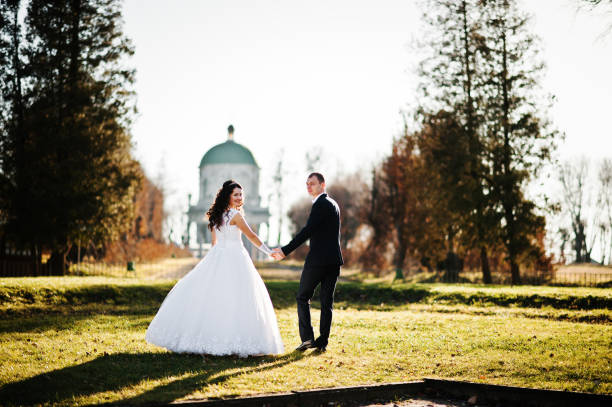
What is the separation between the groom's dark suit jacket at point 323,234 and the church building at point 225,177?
2270 inches

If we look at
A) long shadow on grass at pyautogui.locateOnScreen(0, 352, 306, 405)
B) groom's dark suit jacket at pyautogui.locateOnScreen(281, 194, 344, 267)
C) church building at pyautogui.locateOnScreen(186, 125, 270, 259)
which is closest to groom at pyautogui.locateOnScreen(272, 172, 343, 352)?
groom's dark suit jacket at pyautogui.locateOnScreen(281, 194, 344, 267)

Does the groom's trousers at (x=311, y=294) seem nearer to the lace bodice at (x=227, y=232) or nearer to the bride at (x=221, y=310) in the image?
the bride at (x=221, y=310)

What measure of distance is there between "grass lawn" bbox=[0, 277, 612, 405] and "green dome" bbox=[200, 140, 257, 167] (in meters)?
51.1

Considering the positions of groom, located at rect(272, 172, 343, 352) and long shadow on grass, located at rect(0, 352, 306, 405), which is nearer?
long shadow on grass, located at rect(0, 352, 306, 405)

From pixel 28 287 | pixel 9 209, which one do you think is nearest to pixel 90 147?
pixel 9 209

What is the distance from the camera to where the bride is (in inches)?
299

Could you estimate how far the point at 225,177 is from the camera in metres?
65.9

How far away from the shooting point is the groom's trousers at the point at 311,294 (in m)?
8.49

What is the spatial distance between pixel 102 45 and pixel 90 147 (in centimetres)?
499

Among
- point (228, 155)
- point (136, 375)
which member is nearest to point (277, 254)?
point (136, 375)

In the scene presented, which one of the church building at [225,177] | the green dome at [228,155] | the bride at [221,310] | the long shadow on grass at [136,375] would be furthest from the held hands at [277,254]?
the green dome at [228,155]

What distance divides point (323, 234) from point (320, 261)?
0.43 meters

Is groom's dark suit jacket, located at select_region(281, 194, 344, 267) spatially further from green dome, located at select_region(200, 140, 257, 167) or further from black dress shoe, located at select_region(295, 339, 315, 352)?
green dome, located at select_region(200, 140, 257, 167)

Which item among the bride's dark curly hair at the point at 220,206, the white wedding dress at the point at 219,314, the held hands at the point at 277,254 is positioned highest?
the bride's dark curly hair at the point at 220,206
